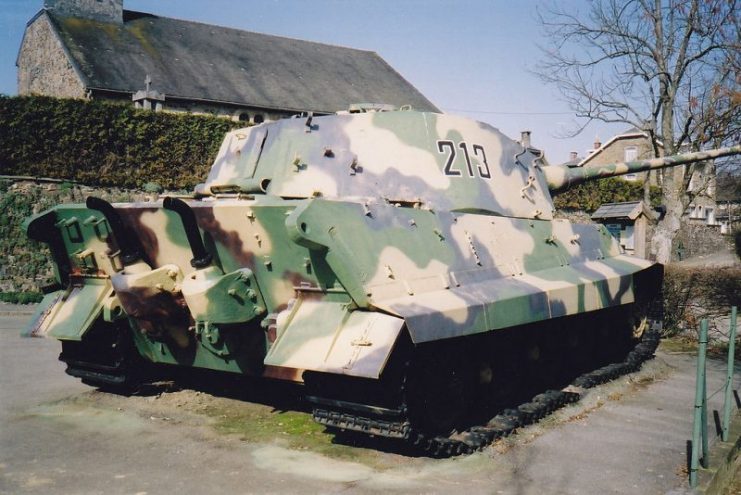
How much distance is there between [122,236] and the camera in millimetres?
7109

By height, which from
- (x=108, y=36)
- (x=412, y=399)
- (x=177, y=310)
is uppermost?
(x=108, y=36)

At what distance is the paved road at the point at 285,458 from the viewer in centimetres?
566

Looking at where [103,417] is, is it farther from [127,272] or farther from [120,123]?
[120,123]

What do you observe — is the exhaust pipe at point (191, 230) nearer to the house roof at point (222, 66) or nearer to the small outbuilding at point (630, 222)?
the small outbuilding at point (630, 222)

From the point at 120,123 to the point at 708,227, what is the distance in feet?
88.3

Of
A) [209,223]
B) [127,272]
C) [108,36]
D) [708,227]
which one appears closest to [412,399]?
[209,223]

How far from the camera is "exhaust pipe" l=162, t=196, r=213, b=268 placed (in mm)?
6418

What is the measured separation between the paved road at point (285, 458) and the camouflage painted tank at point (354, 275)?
41cm

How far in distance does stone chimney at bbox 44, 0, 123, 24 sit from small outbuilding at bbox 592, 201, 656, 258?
853 inches

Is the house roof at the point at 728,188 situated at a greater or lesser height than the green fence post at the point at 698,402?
greater

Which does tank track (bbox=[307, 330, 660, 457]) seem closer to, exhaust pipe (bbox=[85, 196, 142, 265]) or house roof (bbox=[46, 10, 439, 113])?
exhaust pipe (bbox=[85, 196, 142, 265])

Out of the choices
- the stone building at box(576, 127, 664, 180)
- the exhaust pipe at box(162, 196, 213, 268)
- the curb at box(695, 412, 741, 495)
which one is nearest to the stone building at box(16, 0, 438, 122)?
the stone building at box(576, 127, 664, 180)

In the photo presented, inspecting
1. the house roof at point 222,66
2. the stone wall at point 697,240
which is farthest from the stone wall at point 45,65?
the stone wall at point 697,240

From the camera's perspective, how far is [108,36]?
29.6 m
